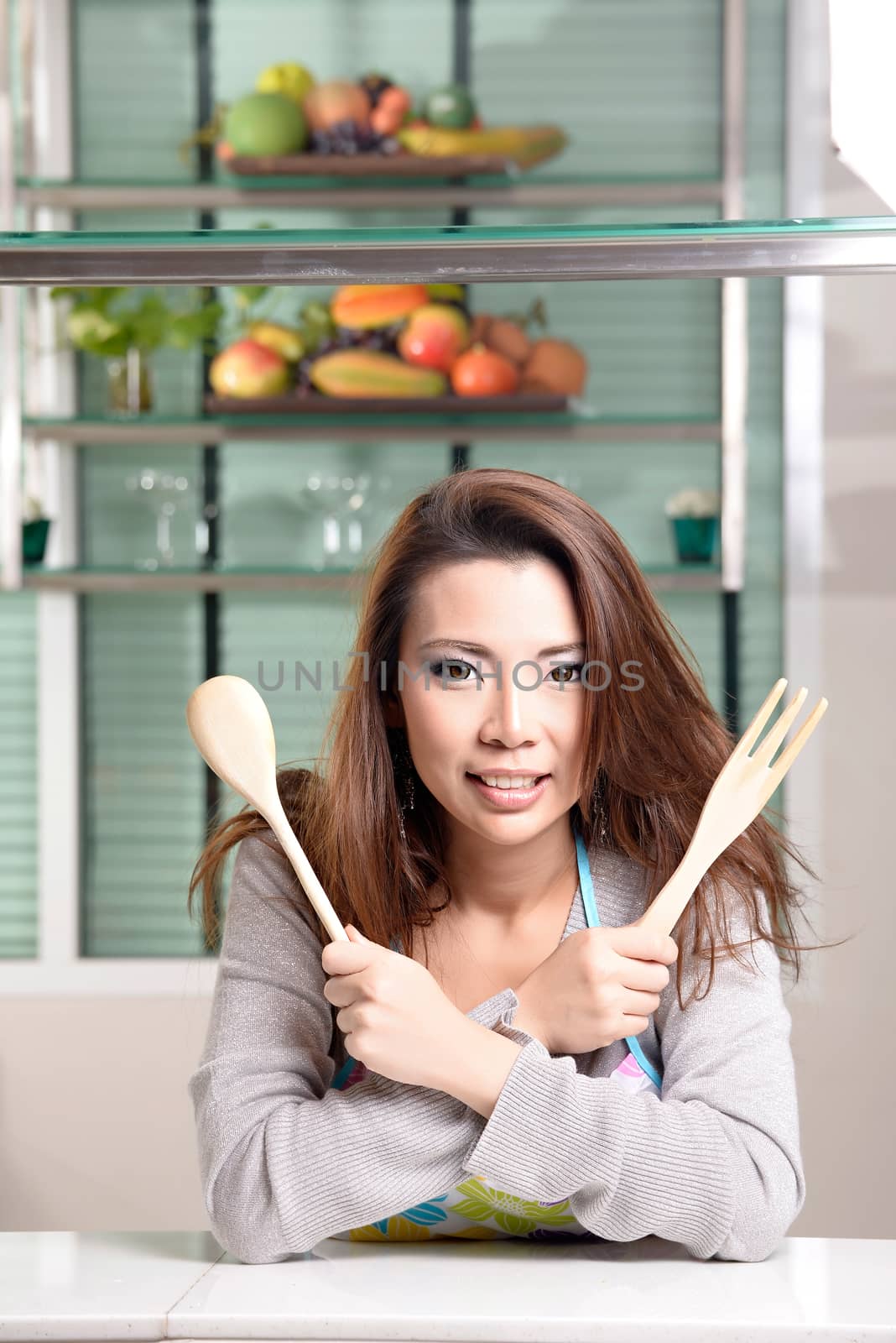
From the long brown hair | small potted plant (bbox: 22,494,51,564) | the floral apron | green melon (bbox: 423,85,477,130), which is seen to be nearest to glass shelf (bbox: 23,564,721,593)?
small potted plant (bbox: 22,494,51,564)

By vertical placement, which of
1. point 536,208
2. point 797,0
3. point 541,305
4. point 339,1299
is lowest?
point 339,1299

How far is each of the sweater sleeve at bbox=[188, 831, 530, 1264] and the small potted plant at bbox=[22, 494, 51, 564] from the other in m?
1.57

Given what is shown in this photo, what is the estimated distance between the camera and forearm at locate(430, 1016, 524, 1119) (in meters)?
0.63

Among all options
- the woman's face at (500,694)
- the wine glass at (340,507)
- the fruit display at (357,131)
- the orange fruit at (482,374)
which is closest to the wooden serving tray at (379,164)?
the fruit display at (357,131)

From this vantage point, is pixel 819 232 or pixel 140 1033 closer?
pixel 819 232

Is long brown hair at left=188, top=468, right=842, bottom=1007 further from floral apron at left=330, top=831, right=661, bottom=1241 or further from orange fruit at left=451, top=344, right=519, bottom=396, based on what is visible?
orange fruit at left=451, top=344, right=519, bottom=396

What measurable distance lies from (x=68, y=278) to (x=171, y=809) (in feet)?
6.09

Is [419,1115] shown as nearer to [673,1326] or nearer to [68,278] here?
[673,1326]

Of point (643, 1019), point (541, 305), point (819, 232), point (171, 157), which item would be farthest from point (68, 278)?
point (171, 157)

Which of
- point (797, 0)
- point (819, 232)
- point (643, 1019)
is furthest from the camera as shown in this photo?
point (797, 0)

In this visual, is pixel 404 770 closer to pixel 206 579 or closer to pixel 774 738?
pixel 774 738

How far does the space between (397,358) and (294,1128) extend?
5.36 ft

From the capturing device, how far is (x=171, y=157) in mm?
2285

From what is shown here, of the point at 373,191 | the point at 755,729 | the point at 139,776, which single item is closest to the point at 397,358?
the point at 373,191
